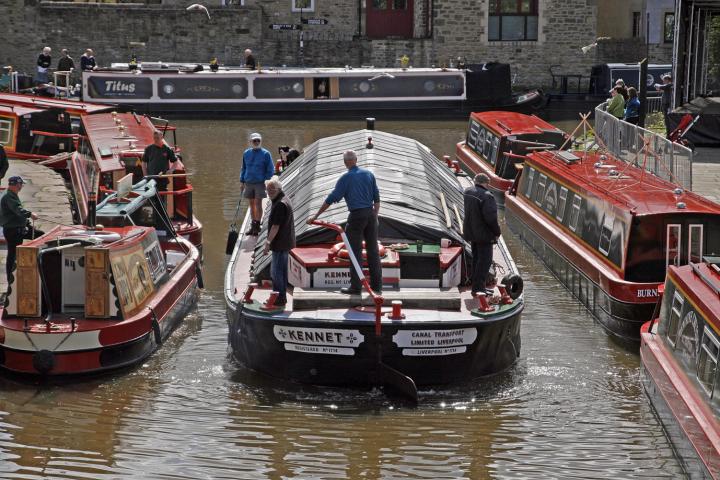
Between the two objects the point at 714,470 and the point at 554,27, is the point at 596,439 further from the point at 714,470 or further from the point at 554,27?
the point at 554,27

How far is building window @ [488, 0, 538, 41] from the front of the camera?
141 ft

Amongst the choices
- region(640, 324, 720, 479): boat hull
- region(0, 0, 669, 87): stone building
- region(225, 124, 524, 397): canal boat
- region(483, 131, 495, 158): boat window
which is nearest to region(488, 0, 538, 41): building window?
region(0, 0, 669, 87): stone building

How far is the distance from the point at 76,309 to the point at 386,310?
333 cm

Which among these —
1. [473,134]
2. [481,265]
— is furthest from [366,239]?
[473,134]

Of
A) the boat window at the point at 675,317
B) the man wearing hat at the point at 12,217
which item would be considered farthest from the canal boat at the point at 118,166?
the boat window at the point at 675,317

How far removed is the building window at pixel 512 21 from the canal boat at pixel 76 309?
3059cm

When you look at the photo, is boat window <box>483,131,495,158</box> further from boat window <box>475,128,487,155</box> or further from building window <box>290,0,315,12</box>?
building window <box>290,0,315,12</box>

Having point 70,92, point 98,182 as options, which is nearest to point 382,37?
point 70,92

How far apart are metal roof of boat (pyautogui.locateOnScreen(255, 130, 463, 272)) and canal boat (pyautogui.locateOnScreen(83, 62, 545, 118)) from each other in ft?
56.4

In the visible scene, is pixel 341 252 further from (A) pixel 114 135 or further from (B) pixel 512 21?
(B) pixel 512 21

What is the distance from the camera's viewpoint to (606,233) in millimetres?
15883

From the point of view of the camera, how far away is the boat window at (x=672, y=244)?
47.7 feet

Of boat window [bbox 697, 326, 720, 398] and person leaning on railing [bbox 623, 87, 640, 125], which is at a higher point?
person leaning on railing [bbox 623, 87, 640, 125]

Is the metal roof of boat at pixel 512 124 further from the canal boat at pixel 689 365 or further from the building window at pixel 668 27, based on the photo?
the building window at pixel 668 27
